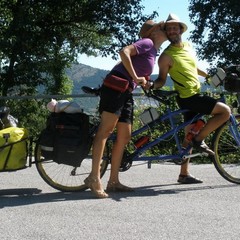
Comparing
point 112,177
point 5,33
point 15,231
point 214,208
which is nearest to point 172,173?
point 112,177

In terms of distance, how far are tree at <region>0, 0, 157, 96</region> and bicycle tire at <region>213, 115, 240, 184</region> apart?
15243mm

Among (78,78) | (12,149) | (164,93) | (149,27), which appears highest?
(149,27)

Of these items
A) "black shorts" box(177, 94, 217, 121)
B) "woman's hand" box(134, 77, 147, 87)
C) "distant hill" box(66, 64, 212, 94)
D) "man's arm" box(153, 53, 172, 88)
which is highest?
"man's arm" box(153, 53, 172, 88)

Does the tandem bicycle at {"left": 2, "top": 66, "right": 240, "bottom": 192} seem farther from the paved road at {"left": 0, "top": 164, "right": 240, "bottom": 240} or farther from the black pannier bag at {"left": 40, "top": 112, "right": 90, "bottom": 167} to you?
the paved road at {"left": 0, "top": 164, "right": 240, "bottom": 240}

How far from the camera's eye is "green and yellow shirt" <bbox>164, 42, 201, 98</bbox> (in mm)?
5617

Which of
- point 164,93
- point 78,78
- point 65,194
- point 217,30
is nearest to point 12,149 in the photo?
point 65,194

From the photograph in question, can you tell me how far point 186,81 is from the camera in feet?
18.5

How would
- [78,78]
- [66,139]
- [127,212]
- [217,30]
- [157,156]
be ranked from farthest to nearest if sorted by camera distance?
[78,78]
[217,30]
[157,156]
[66,139]
[127,212]

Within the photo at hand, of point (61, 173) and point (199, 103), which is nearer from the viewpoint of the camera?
point (199, 103)

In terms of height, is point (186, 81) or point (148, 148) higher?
point (186, 81)

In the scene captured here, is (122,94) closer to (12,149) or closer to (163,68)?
(163,68)

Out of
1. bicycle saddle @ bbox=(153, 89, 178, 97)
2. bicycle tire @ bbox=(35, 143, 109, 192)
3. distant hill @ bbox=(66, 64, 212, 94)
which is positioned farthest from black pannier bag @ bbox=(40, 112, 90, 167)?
bicycle saddle @ bbox=(153, 89, 178, 97)

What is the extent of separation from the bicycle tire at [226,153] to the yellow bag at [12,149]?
204 cm

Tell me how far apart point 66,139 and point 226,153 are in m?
1.87
